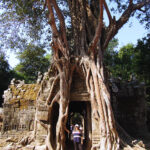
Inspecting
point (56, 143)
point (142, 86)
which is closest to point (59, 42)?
point (56, 143)

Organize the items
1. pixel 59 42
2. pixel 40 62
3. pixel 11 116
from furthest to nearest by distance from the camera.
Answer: pixel 40 62, pixel 11 116, pixel 59 42

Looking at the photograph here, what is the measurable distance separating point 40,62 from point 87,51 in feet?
32.8

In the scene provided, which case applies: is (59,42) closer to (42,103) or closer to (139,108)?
(42,103)

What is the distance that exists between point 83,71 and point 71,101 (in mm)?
2101

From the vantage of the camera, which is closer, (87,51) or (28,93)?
(87,51)

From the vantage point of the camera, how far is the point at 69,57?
18.5 ft

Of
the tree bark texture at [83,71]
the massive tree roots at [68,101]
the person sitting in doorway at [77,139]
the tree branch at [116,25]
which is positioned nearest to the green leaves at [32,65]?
the tree bark texture at [83,71]

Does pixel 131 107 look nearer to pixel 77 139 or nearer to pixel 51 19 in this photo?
pixel 77 139

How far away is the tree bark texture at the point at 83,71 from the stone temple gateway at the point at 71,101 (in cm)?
16

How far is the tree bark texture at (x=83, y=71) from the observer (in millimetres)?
4387

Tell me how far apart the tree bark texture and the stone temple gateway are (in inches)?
6.1

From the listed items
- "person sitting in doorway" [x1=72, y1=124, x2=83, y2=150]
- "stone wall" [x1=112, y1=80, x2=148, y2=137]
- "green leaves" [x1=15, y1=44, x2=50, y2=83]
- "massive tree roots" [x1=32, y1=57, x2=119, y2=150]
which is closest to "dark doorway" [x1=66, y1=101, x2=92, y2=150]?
"person sitting in doorway" [x1=72, y1=124, x2=83, y2=150]

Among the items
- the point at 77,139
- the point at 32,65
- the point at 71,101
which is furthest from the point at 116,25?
the point at 32,65

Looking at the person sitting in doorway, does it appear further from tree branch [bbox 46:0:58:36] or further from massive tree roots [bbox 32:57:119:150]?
tree branch [bbox 46:0:58:36]
